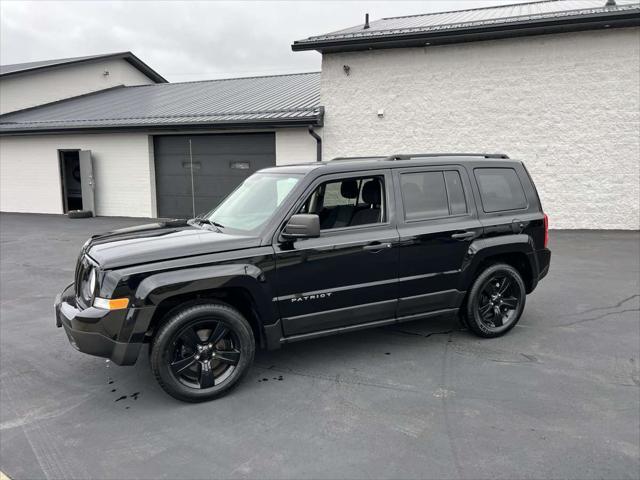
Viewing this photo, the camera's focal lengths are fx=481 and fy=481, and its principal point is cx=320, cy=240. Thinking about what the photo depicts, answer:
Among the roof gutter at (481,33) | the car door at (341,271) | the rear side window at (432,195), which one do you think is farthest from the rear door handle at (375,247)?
the roof gutter at (481,33)

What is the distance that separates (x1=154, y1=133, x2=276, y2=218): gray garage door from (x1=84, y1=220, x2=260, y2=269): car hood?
10.4 meters

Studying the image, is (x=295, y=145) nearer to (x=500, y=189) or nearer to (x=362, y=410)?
(x=500, y=189)

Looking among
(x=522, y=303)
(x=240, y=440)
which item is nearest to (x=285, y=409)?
(x=240, y=440)

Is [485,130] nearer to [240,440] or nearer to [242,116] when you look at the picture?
[242,116]

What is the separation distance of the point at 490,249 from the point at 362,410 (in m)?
2.22

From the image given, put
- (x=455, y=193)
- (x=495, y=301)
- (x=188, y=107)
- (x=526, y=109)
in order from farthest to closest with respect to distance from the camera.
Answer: (x=188, y=107)
(x=526, y=109)
(x=495, y=301)
(x=455, y=193)

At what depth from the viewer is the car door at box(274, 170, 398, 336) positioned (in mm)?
3994

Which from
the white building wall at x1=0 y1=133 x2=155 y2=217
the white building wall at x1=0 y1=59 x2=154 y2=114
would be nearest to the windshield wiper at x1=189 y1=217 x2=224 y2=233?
the white building wall at x1=0 y1=133 x2=155 y2=217

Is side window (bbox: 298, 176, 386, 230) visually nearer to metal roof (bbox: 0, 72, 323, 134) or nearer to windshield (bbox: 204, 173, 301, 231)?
windshield (bbox: 204, 173, 301, 231)

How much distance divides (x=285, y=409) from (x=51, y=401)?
1862mm

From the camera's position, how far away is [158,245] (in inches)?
149

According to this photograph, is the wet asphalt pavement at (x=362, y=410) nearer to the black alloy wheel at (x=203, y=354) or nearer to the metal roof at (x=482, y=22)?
the black alloy wheel at (x=203, y=354)

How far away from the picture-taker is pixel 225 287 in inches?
148

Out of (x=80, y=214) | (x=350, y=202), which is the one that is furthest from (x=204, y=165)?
(x=350, y=202)
